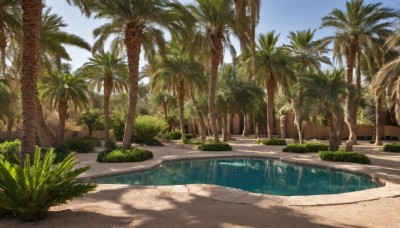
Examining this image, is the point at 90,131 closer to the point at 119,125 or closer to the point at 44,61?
the point at 119,125

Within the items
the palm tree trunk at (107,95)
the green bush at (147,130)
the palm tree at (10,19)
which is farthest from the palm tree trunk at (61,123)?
the palm tree at (10,19)

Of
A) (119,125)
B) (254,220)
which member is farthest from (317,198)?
(119,125)

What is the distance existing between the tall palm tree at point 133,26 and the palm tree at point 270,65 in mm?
10831

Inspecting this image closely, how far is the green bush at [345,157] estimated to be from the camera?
16.7 meters

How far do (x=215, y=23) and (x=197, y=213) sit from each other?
17.6 metres

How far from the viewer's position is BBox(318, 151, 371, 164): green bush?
16672mm

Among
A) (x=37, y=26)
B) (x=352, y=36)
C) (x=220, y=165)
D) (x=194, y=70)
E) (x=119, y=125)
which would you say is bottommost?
(x=220, y=165)

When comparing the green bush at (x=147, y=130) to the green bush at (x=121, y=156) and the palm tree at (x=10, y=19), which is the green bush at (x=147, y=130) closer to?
the green bush at (x=121, y=156)

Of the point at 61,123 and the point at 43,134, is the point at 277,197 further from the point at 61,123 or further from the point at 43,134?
the point at 61,123

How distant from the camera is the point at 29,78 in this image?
31.4ft

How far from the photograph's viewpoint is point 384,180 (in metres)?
11.9

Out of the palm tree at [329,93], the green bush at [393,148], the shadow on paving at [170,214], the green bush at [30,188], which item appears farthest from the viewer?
the green bush at [393,148]

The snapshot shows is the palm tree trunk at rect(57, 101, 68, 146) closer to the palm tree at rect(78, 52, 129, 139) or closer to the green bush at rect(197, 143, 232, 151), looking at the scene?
the palm tree at rect(78, 52, 129, 139)

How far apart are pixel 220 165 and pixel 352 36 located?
15058 millimetres
